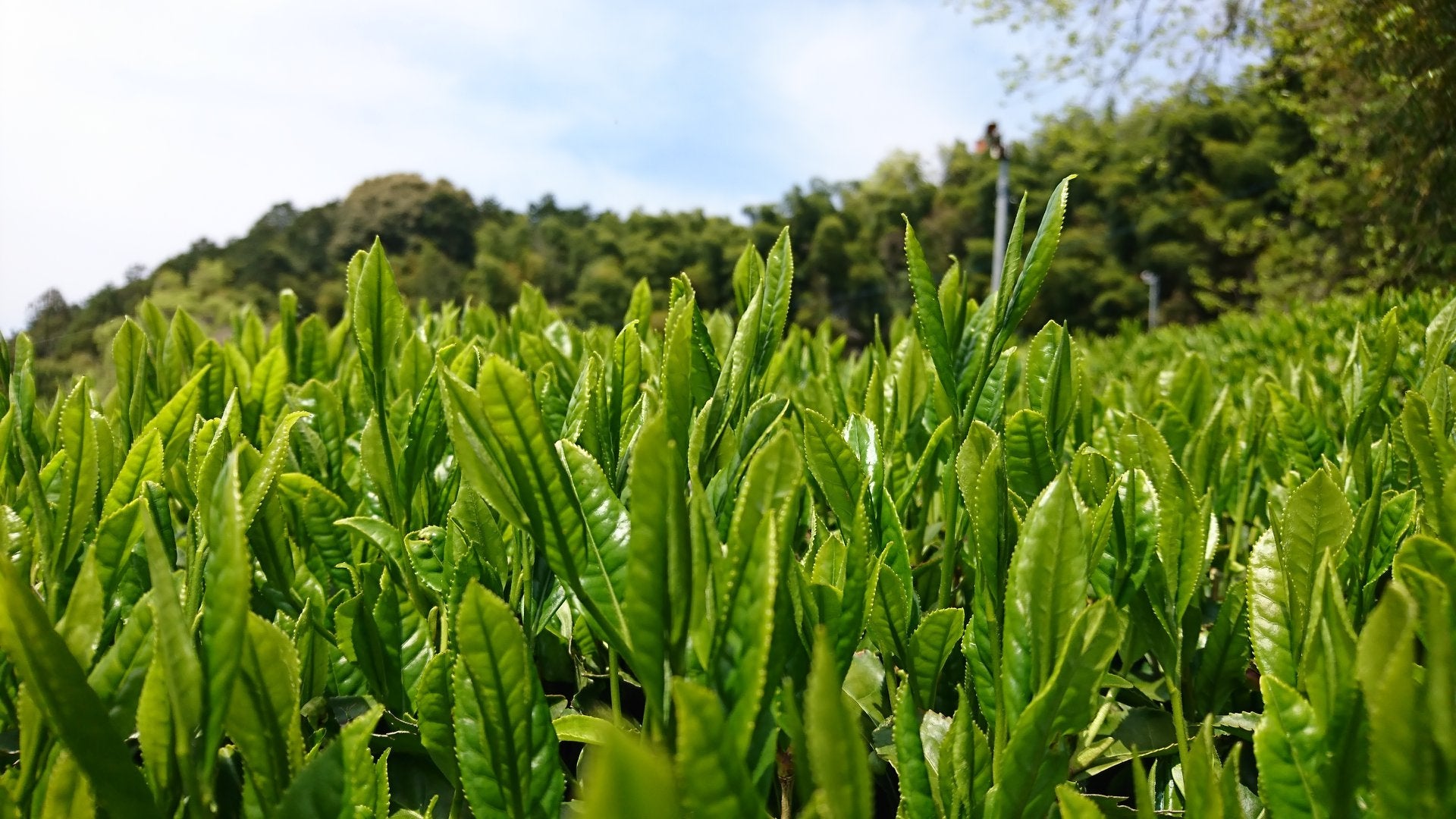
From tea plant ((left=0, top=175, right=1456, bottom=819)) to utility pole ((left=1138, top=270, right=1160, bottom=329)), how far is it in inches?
1879

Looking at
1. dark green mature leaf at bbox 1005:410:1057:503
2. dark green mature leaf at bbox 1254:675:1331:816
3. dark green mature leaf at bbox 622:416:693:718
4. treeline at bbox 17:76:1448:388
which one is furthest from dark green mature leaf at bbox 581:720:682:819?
treeline at bbox 17:76:1448:388

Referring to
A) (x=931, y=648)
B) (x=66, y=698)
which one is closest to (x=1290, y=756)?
(x=931, y=648)

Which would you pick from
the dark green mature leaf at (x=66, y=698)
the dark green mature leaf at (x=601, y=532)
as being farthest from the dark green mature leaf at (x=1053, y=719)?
the dark green mature leaf at (x=66, y=698)

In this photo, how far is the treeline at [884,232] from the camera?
3531 cm

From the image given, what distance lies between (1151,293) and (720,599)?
5106 cm

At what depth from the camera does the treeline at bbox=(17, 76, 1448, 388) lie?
1390 inches

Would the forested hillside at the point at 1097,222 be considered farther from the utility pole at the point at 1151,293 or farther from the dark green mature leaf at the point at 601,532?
the dark green mature leaf at the point at 601,532

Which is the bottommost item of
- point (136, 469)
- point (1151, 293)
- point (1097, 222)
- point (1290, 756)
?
point (1290, 756)

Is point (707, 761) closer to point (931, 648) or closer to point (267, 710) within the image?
point (267, 710)

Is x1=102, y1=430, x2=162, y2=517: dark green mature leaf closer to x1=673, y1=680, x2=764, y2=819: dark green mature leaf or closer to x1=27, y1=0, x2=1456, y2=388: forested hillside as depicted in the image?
x1=673, y1=680, x2=764, y2=819: dark green mature leaf

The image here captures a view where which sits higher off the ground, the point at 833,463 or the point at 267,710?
the point at 833,463

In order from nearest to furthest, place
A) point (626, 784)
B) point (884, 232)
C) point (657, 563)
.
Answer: point (626, 784) → point (657, 563) → point (884, 232)

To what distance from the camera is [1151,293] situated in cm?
4628

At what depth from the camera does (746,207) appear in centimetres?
5550
